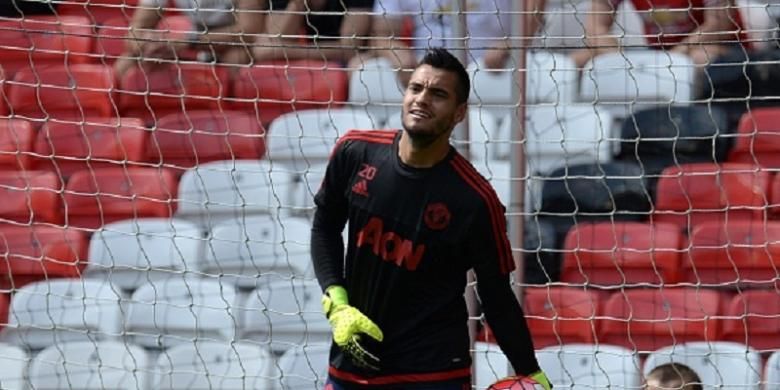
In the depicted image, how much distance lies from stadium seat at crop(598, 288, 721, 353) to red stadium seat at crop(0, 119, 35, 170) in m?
2.76

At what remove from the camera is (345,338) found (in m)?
4.32

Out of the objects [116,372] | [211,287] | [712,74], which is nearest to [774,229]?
[712,74]

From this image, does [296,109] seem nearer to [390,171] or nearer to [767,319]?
[767,319]

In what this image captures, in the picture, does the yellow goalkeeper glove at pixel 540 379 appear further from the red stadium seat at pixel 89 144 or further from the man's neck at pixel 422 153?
the red stadium seat at pixel 89 144

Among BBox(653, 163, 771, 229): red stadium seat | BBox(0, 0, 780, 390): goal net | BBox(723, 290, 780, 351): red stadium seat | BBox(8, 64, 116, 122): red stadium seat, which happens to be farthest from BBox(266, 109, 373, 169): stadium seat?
BBox(723, 290, 780, 351): red stadium seat

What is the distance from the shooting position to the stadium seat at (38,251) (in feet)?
23.1

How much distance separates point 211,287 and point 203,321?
142 millimetres

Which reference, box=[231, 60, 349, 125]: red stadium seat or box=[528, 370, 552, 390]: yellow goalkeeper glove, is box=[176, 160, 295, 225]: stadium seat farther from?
box=[528, 370, 552, 390]: yellow goalkeeper glove

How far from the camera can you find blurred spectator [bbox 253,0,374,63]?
22.5ft

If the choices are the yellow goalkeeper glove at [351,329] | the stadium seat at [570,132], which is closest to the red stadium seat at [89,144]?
the stadium seat at [570,132]

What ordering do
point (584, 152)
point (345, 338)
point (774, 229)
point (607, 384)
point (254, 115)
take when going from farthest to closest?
point (254, 115) → point (584, 152) → point (774, 229) → point (607, 384) → point (345, 338)

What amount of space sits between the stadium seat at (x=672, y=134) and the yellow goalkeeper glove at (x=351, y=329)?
2.68 metres

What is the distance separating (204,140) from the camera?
24.2ft

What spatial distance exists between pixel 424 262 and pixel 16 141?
344 cm
